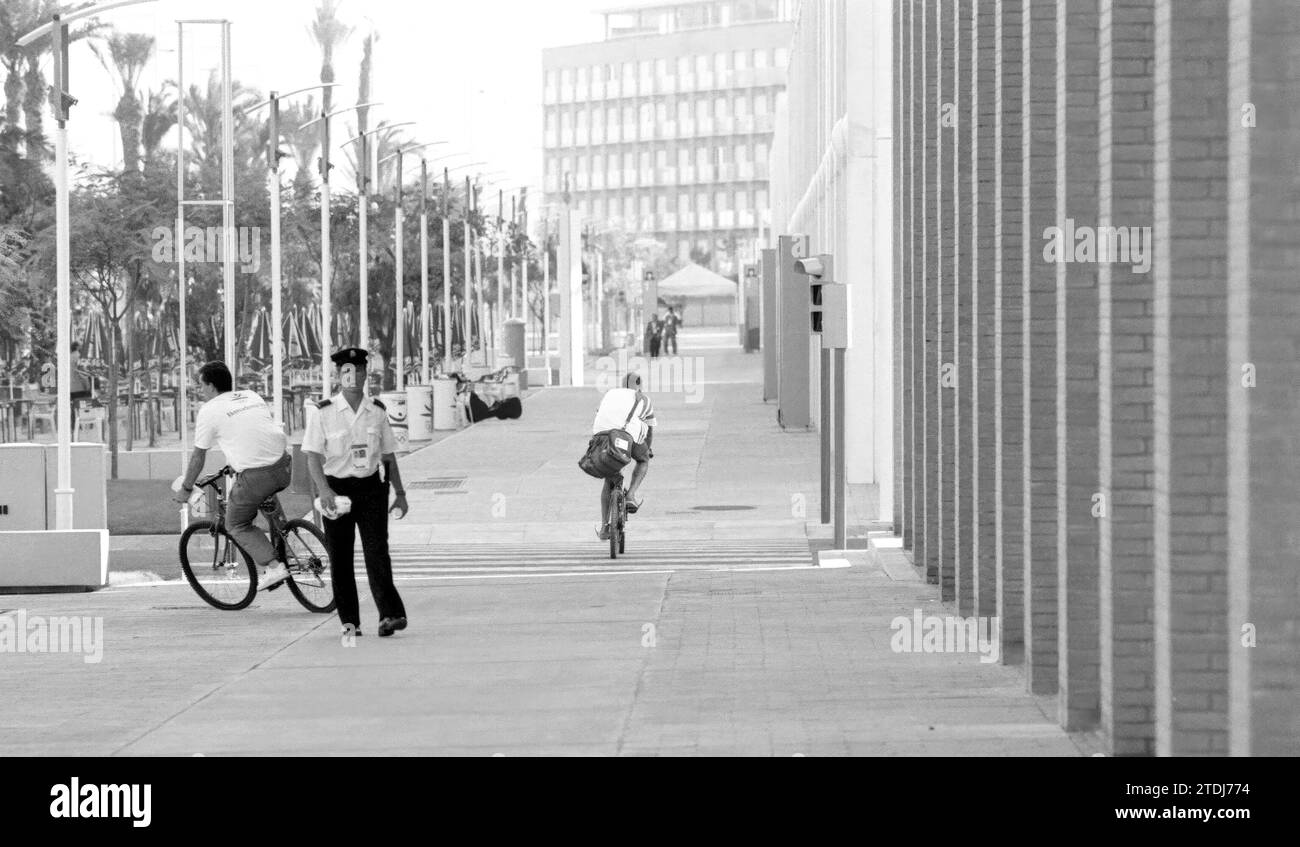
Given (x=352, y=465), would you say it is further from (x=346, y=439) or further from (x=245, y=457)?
(x=245, y=457)

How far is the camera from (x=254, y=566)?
582 inches

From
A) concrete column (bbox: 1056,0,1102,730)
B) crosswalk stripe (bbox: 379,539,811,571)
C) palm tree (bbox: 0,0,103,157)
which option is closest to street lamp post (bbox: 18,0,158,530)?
crosswalk stripe (bbox: 379,539,811,571)

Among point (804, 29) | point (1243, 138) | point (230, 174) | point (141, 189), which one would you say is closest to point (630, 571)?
point (230, 174)

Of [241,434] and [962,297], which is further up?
[962,297]

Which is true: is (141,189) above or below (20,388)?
above

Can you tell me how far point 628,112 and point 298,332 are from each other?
367 ft

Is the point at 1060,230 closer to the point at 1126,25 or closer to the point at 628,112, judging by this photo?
the point at 1126,25

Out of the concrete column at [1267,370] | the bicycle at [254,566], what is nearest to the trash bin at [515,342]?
the bicycle at [254,566]

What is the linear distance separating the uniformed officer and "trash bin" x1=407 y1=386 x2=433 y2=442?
2524 cm

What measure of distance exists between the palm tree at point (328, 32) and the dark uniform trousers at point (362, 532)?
71258 mm

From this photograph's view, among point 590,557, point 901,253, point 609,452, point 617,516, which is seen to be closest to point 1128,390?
point 901,253

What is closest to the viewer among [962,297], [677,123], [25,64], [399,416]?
[962,297]

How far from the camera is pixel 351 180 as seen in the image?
82188mm

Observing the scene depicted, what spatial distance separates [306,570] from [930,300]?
5.26 meters
